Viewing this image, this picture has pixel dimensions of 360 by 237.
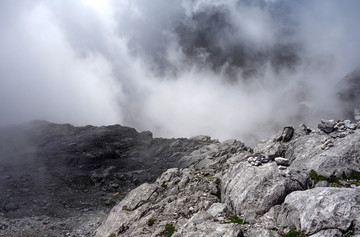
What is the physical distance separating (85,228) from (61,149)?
68592 millimetres

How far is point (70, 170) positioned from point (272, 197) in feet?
297

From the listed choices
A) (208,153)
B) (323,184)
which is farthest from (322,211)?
(208,153)

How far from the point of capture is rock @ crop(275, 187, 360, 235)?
19.0 metres

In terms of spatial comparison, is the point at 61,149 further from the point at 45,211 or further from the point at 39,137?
the point at 45,211

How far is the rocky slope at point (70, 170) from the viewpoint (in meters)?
59.6

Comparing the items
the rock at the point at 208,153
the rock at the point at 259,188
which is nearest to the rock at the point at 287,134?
the rock at the point at 259,188

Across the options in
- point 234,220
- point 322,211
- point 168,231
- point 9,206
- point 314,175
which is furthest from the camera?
point 9,206

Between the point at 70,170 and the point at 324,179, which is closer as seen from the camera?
the point at 324,179

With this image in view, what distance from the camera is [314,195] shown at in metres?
22.2

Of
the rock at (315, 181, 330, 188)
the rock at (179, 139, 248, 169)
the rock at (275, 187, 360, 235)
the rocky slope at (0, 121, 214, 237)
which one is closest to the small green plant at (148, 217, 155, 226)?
the rock at (275, 187, 360, 235)

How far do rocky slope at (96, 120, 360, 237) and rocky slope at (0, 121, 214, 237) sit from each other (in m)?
21.2

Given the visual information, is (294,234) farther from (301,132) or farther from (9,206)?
(9,206)

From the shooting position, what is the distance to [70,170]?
322ft

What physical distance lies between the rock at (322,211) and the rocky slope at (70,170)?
140 feet
